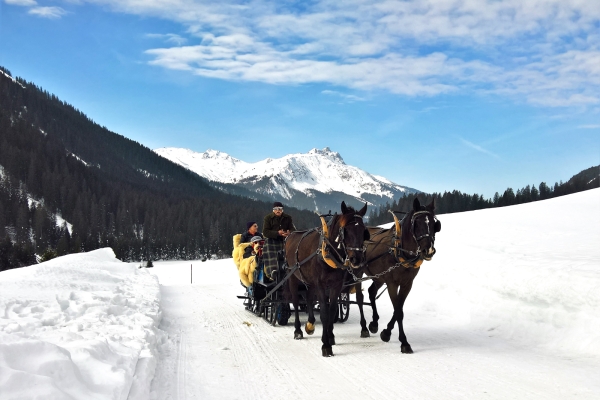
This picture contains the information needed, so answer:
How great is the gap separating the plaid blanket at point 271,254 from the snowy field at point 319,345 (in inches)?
50.4

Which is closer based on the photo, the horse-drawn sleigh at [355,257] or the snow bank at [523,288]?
the horse-drawn sleigh at [355,257]

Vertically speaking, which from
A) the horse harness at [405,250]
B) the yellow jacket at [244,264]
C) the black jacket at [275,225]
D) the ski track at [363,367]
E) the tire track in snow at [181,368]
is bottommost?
the ski track at [363,367]

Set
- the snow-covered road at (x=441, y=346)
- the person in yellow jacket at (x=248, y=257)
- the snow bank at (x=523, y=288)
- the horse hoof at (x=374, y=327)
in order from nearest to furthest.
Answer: the snow-covered road at (x=441, y=346) → the snow bank at (x=523, y=288) → the horse hoof at (x=374, y=327) → the person in yellow jacket at (x=248, y=257)

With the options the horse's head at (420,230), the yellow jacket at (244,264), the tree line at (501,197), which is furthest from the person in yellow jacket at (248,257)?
the tree line at (501,197)

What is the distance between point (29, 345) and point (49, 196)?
411 ft

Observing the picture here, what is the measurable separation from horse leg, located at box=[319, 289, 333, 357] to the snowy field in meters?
0.16

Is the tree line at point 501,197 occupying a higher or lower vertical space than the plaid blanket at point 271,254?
higher

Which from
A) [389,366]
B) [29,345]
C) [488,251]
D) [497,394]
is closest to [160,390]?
[29,345]

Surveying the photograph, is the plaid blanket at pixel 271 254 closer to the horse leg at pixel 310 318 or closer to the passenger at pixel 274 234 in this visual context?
the passenger at pixel 274 234

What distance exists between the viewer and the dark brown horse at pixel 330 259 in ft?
25.4

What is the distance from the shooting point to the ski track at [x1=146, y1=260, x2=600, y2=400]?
5.84m

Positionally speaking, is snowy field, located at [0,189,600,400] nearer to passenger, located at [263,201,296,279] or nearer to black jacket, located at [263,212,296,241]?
passenger, located at [263,201,296,279]

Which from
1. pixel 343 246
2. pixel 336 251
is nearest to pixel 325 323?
pixel 336 251

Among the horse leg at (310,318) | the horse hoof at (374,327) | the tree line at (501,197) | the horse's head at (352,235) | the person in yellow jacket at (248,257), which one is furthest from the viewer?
the tree line at (501,197)
